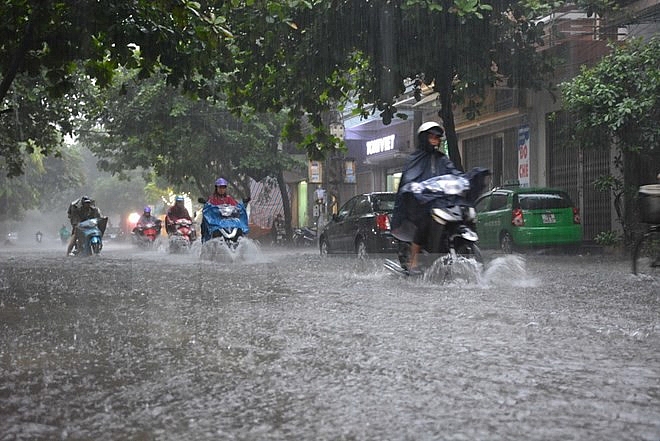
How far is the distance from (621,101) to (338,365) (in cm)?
1371

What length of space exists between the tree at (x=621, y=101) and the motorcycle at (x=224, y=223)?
6.91 metres

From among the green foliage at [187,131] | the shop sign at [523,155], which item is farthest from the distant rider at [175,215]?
the green foliage at [187,131]

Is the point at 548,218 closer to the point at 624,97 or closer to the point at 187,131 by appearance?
the point at 624,97

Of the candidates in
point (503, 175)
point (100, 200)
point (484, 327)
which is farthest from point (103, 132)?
point (100, 200)

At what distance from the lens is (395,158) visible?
33938 mm

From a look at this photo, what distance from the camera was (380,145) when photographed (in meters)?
35.0

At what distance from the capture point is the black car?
59.9 feet

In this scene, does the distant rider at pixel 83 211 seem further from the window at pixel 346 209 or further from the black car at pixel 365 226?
the window at pixel 346 209

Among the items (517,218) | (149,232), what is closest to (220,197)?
(517,218)

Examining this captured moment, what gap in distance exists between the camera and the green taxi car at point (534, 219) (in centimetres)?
1820

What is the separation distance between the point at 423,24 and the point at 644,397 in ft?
41.0

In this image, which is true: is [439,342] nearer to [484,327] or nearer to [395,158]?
[484,327]

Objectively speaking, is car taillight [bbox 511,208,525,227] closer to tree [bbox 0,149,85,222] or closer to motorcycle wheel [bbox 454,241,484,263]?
motorcycle wheel [bbox 454,241,484,263]

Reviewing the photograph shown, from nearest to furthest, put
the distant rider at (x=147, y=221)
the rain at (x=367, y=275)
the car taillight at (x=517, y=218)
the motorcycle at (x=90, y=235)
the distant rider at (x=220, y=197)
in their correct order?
the rain at (x=367, y=275) → the distant rider at (x=220, y=197) → the car taillight at (x=517, y=218) → the motorcycle at (x=90, y=235) → the distant rider at (x=147, y=221)
